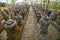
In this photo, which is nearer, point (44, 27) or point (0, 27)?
point (0, 27)

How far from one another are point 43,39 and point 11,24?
0.59 meters

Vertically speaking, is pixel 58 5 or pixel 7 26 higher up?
pixel 7 26

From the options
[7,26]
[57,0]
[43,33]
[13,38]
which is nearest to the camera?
[7,26]

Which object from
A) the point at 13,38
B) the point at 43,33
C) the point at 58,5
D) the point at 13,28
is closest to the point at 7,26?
the point at 13,28

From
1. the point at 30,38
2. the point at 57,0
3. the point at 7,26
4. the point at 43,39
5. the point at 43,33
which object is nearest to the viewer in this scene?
the point at 7,26

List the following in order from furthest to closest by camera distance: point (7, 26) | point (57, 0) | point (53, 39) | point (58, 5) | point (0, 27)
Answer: point (57, 0), point (58, 5), point (53, 39), point (0, 27), point (7, 26)

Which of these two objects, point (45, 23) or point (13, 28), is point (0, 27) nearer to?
point (13, 28)

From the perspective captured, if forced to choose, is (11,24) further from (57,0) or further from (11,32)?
(57,0)

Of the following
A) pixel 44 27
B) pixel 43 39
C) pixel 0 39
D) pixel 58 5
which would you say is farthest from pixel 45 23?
pixel 58 5

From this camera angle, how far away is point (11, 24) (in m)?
1.81

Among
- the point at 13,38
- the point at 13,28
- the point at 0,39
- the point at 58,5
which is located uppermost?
the point at 13,28

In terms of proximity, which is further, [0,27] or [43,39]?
[43,39]

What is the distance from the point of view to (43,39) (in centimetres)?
213

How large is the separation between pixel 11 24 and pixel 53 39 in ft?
3.95
